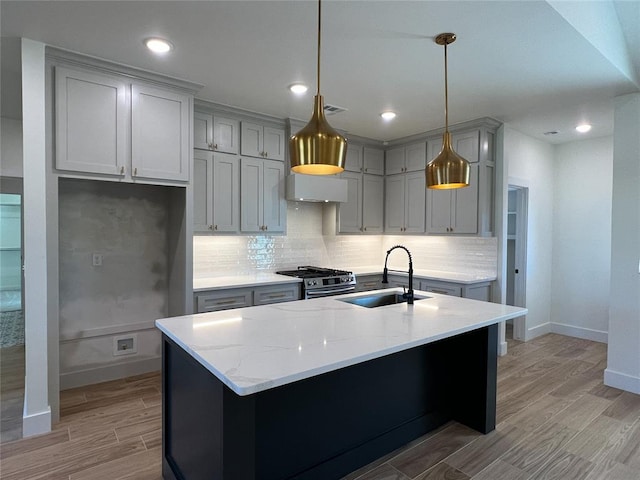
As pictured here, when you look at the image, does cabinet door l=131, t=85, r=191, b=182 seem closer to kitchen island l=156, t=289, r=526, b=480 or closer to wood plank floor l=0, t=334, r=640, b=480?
kitchen island l=156, t=289, r=526, b=480

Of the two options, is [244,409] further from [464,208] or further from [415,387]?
[464,208]

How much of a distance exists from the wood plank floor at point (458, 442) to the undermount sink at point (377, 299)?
38.0 inches

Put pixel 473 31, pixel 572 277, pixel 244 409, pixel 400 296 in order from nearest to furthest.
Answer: pixel 244 409 → pixel 473 31 → pixel 400 296 → pixel 572 277

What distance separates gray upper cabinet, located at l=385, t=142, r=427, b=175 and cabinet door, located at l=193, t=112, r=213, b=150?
8.37ft

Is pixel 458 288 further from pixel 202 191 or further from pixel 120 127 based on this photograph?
pixel 120 127

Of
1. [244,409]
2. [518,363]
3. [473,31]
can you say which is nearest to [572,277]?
[518,363]

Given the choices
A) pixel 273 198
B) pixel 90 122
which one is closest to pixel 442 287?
pixel 273 198

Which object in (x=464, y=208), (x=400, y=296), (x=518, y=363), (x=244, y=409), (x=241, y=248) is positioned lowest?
(x=518, y=363)

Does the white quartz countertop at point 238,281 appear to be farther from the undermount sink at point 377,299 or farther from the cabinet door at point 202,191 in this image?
the undermount sink at point 377,299

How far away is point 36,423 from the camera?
2.60m

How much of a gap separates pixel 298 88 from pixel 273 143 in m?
0.99

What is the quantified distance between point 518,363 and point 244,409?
3.62 metres

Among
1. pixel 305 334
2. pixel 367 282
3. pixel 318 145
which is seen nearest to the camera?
pixel 318 145

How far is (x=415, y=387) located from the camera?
255 centimetres
